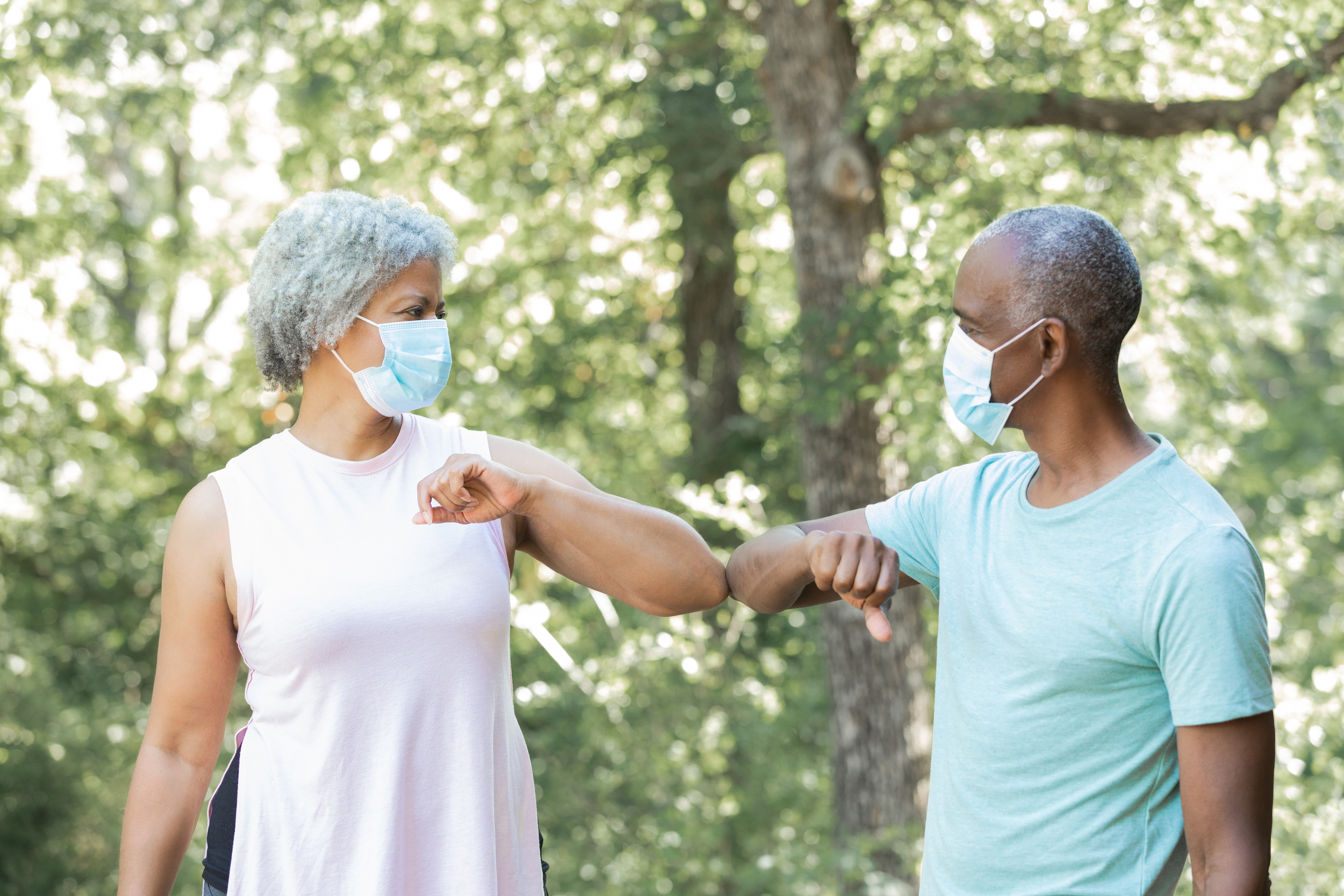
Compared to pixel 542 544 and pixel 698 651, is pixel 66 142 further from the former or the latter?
pixel 542 544

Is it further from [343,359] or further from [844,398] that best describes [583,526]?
[844,398]

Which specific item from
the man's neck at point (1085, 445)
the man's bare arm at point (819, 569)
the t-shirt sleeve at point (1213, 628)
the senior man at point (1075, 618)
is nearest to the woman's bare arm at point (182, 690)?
the man's bare arm at point (819, 569)

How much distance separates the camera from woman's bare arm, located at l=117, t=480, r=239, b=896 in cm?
197

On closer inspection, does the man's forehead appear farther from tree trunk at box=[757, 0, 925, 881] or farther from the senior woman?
tree trunk at box=[757, 0, 925, 881]

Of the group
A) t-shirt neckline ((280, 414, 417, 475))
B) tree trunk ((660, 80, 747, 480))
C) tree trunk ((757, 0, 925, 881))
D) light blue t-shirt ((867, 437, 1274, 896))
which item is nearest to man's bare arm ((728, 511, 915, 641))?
light blue t-shirt ((867, 437, 1274, 896))

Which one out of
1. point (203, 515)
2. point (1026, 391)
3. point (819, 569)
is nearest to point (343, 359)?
point (203, 515)

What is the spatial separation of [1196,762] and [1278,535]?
4.91 m

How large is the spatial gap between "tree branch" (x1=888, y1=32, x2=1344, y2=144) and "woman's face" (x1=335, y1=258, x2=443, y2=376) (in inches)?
144

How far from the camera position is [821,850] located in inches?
213

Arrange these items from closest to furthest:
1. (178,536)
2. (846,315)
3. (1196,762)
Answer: (1196,762)
(178,536)
(846,315)

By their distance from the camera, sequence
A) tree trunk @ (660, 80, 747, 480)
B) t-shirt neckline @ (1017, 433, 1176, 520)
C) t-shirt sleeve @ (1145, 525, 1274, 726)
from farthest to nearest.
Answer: tree trunk @ (660, 80, 747, 480)
t-shirt neckline @ (1017, 433, 1176, 520)
t-shirt sleeve @ (1145, 525, 1274, 726)

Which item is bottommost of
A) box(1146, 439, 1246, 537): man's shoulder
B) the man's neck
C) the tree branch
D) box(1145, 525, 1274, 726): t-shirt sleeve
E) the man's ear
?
box(1145, 525, 1274, 726): t-shirt sleeve

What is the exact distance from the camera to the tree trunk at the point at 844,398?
5.58m

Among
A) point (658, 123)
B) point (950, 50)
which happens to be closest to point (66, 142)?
point (658, 123)
